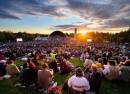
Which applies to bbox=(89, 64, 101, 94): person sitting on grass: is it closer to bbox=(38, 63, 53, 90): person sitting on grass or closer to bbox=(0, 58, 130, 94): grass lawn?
bbox=(0, 58, 130, 94): grass lawn

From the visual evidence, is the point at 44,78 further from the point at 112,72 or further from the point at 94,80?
the point at 112,72

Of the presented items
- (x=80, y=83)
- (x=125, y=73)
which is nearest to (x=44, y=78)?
(x=80, y=83)

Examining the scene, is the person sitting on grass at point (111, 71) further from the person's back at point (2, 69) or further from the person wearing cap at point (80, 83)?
the person's back at point (2, 69)

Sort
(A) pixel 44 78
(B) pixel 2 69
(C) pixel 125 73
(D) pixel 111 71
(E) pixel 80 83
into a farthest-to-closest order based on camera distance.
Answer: (B) pixel 2 69
(D) pixel 111 71
(C) pixel 125 73
(A) pixel 44 78
(E) pixel 80 83

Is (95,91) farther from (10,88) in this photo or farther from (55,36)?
(55,36)

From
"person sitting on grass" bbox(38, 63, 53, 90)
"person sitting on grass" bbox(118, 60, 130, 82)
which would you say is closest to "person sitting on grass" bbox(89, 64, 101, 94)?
"person sitting on grass" bbox(38, 63, 53, 90)

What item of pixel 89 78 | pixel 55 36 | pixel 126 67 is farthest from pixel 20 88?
pixel 55 36

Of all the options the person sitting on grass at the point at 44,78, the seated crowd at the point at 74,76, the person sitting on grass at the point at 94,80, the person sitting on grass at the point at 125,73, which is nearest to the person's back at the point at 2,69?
the seated crowd at the point at 74,76

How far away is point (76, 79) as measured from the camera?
863 cm

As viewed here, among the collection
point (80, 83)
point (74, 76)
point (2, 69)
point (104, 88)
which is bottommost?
point (104, 88)

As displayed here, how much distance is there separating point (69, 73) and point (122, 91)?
600 centimetres

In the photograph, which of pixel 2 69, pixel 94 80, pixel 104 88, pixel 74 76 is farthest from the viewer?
pixel 2 69

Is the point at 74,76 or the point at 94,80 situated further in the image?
the point at 94,80

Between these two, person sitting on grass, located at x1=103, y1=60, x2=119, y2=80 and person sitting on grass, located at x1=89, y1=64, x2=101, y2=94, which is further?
person sitting on grass, located at x1=103, y1=60, x2=119, y2=80
